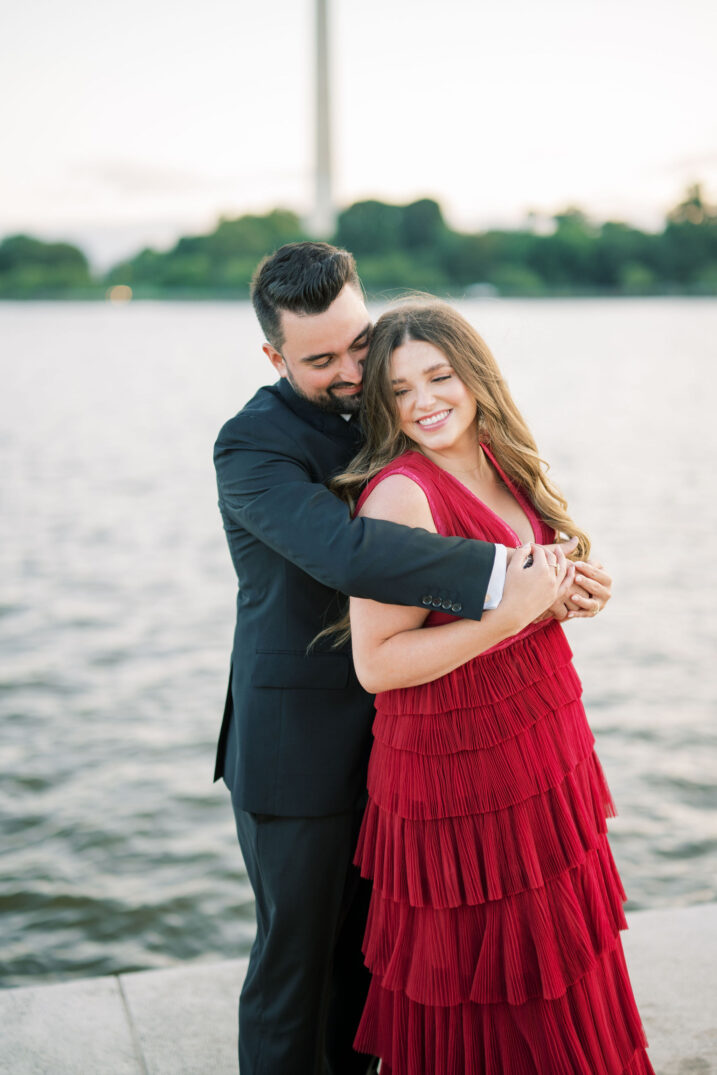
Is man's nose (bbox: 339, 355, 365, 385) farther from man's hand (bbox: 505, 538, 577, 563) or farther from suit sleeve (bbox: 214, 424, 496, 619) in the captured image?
man's hand (bbox: 505, 538, 577, 563)

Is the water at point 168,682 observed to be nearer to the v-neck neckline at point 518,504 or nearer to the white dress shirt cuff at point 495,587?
the v-neck neckline at point 518,504

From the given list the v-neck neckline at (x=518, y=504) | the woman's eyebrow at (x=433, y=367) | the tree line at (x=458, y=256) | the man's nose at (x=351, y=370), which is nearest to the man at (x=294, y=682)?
the man's nose at (x=351, y=370)


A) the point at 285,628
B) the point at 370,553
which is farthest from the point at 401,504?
the point at 285,628

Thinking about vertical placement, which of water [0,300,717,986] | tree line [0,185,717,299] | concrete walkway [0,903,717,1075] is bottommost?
water [0,300,717,986]

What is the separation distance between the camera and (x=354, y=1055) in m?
2.61

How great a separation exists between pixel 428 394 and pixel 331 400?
25 cm

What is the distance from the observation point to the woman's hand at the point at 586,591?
2.16 meters

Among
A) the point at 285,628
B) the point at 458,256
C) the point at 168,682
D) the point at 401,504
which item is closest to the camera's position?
the point at 401,504

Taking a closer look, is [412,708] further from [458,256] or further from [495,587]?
[458,256]

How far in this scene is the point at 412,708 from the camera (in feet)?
6.77

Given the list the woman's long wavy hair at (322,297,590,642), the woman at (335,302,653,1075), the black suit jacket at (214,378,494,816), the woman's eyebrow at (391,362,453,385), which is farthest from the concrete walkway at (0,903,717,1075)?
the woman's eyebrow at (391,362,453,385)

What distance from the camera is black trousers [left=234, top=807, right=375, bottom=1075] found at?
230cm

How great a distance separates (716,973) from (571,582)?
1.48 metres

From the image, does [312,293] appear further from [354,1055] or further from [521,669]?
[354,1055]
